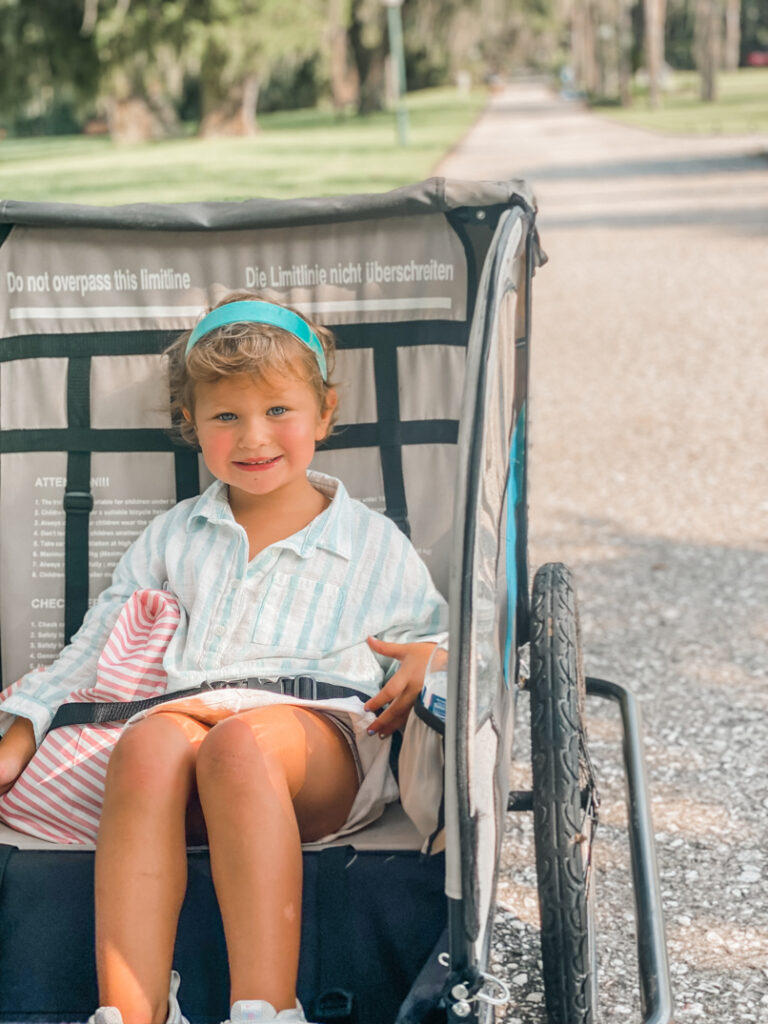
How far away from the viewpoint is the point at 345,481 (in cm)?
269

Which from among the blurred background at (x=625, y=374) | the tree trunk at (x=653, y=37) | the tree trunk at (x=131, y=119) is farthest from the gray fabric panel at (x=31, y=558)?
the tree trunk at (x=653, y=37)

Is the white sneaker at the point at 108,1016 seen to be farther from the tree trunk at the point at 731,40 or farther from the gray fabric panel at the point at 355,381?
the tree trunk at the point at 731,40

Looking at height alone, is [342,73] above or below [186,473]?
above

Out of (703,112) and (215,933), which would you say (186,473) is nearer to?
(215,933)

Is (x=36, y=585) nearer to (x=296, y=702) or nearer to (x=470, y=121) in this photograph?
(x=296, y=702)

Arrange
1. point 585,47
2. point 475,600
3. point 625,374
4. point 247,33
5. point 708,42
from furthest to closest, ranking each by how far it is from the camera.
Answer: point 585,47
point 708,42
point 247,33
point 625,374
point 475,600

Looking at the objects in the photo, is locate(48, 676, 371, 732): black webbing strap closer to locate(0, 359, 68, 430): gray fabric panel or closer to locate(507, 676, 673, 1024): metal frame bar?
locate(507, 676, 673, 1024): metal frame bar

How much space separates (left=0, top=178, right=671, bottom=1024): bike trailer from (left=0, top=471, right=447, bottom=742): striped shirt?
0.15 m

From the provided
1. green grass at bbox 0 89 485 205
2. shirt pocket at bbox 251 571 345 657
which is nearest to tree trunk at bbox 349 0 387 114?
green grass at bbox 0 89 485 205

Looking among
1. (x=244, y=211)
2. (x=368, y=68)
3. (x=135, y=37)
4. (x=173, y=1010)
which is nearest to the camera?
(x=173, y=1010)

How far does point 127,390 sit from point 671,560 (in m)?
2.42

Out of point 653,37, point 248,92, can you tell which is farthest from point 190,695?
point 653,37

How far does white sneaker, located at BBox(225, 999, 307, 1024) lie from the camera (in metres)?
1.71

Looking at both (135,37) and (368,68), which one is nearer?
(135,37)
